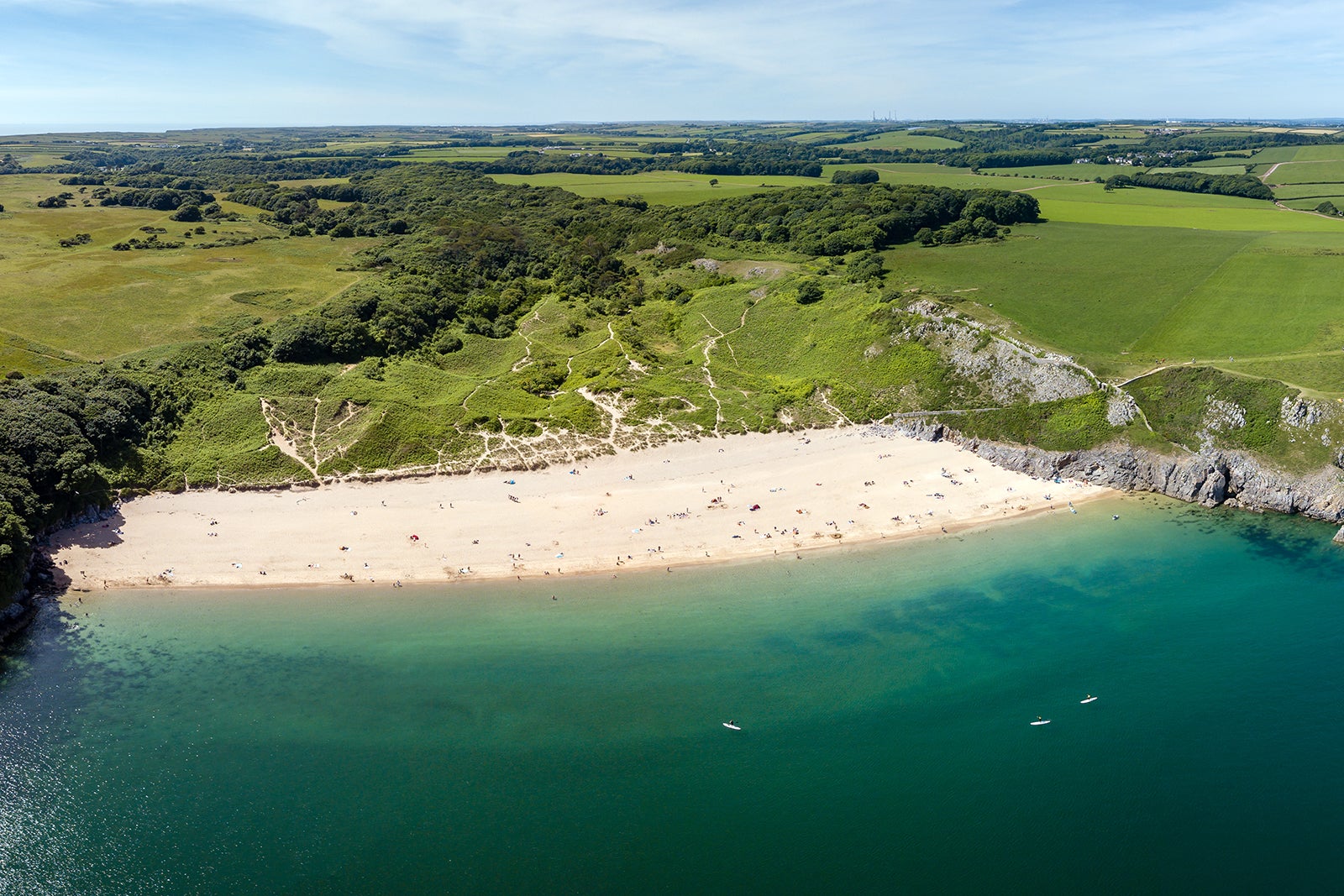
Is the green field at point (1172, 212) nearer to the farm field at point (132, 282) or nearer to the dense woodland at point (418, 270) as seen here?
the dense woodland at point (418, 270)

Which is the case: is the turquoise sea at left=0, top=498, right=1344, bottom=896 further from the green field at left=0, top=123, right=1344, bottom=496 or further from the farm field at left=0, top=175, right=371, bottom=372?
the farm field at left=0, top=175, right=371, bottom=372

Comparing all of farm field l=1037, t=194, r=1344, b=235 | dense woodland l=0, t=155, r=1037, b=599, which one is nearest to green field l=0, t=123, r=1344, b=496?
dense woodland l=0, t=155, r=1037, b=599

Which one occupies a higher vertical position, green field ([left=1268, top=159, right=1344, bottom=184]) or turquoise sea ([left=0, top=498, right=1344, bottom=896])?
green field ([left=1268, top=159, right=1344, bottom=184])

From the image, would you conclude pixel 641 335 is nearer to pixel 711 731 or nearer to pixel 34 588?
pixel 711 731

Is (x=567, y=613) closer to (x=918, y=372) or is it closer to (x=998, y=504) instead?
(x=998, y=504)

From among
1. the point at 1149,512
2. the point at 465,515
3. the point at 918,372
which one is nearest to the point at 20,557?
the point at 465,515

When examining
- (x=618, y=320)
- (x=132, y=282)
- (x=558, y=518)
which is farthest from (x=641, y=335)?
(x=132, y=282)
